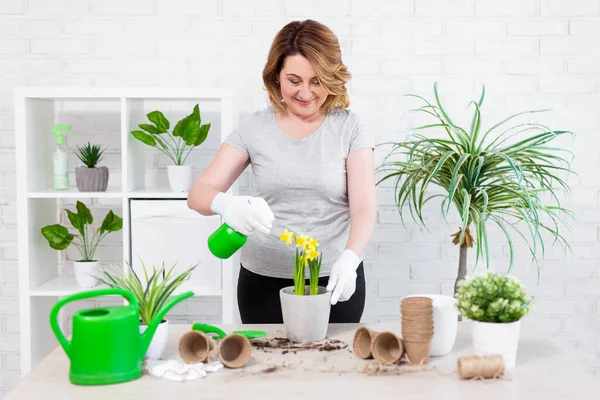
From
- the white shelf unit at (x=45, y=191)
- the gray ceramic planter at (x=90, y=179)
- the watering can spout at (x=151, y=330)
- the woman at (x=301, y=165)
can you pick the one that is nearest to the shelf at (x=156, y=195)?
the white shelf unit at (x=45, y=191)

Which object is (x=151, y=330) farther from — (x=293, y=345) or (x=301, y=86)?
(x=301, y=86)

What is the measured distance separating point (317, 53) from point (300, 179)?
0.39m

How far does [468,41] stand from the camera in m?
3.08

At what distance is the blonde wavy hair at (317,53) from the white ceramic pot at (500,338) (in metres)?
0.95

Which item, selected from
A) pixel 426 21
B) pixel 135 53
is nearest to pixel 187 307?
pixel 135 53

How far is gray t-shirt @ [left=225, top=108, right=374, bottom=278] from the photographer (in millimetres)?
2191

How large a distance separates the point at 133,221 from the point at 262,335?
119cm

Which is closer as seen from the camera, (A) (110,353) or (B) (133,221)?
(A) (110,353)

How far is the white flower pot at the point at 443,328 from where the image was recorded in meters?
1.54

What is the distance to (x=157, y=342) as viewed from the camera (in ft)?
5.04

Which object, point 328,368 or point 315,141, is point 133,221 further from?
point 328,368

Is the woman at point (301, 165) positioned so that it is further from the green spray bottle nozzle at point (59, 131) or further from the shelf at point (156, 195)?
the green spray bottle nozzle at point (59, 131)

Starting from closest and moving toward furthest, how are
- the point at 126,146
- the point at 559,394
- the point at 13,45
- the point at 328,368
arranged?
the point at 559,394 → the point at 328,368 → the point at 126,146 → the point at 13,45

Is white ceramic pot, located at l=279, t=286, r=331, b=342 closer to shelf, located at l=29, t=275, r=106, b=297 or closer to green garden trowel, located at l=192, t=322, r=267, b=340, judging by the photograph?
green garden trowel, located at l=192, t=322, r=267, b=340
